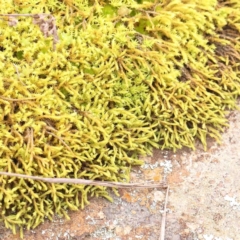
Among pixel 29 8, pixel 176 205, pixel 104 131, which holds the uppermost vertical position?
pixel 29 8

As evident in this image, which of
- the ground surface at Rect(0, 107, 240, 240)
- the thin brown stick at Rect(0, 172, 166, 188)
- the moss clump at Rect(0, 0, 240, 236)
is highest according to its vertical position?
the moss clump at Rect(0, 0, 240, 236)

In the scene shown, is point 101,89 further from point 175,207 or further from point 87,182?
point 175,207

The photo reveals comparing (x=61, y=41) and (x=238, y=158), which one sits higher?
(x=61, y=41)

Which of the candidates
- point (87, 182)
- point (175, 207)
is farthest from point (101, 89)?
point (175, 207)

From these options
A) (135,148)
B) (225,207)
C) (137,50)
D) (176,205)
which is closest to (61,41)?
(137,50)

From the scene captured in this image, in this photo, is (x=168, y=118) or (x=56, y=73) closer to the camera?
(x=56, y=73)

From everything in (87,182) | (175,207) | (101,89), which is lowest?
(175,207)

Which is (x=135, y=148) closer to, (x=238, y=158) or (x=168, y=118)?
(x=168, y=118)
